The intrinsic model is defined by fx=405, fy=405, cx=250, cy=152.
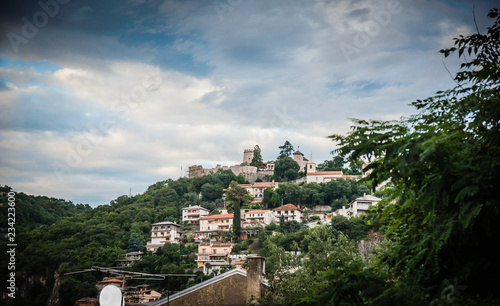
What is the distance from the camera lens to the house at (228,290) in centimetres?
1154

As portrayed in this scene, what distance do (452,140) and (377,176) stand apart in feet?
3.24

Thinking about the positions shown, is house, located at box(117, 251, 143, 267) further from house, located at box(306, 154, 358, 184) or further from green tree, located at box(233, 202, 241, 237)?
house, located at box(306, 154, 358, 184)

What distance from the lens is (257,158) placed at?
127 meters

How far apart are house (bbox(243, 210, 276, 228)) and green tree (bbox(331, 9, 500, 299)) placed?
249 feet

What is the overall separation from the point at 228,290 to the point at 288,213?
241ft

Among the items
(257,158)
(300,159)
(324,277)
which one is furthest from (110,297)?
(257,158)

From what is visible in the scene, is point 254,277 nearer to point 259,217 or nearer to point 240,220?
point 240,220

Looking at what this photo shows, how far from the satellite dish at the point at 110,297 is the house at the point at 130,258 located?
5062 cm

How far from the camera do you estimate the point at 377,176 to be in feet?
16.4

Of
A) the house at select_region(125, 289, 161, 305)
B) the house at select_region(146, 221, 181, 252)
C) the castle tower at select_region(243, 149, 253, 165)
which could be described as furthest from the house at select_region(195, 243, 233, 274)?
the castle tower at select_region(243, 149, 253, 165)

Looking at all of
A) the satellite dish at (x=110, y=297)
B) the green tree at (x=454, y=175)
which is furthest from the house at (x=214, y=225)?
the green tree at (x=454, y=175)

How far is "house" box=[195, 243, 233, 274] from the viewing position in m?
63.9

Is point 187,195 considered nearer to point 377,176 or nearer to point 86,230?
point 86,230

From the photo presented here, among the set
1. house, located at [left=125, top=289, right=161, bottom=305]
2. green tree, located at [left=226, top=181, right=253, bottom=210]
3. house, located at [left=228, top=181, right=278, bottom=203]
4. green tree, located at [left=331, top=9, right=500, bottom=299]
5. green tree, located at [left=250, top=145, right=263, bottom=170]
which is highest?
green tree, located at [left=250, top=145, right=263, bottom=170]
